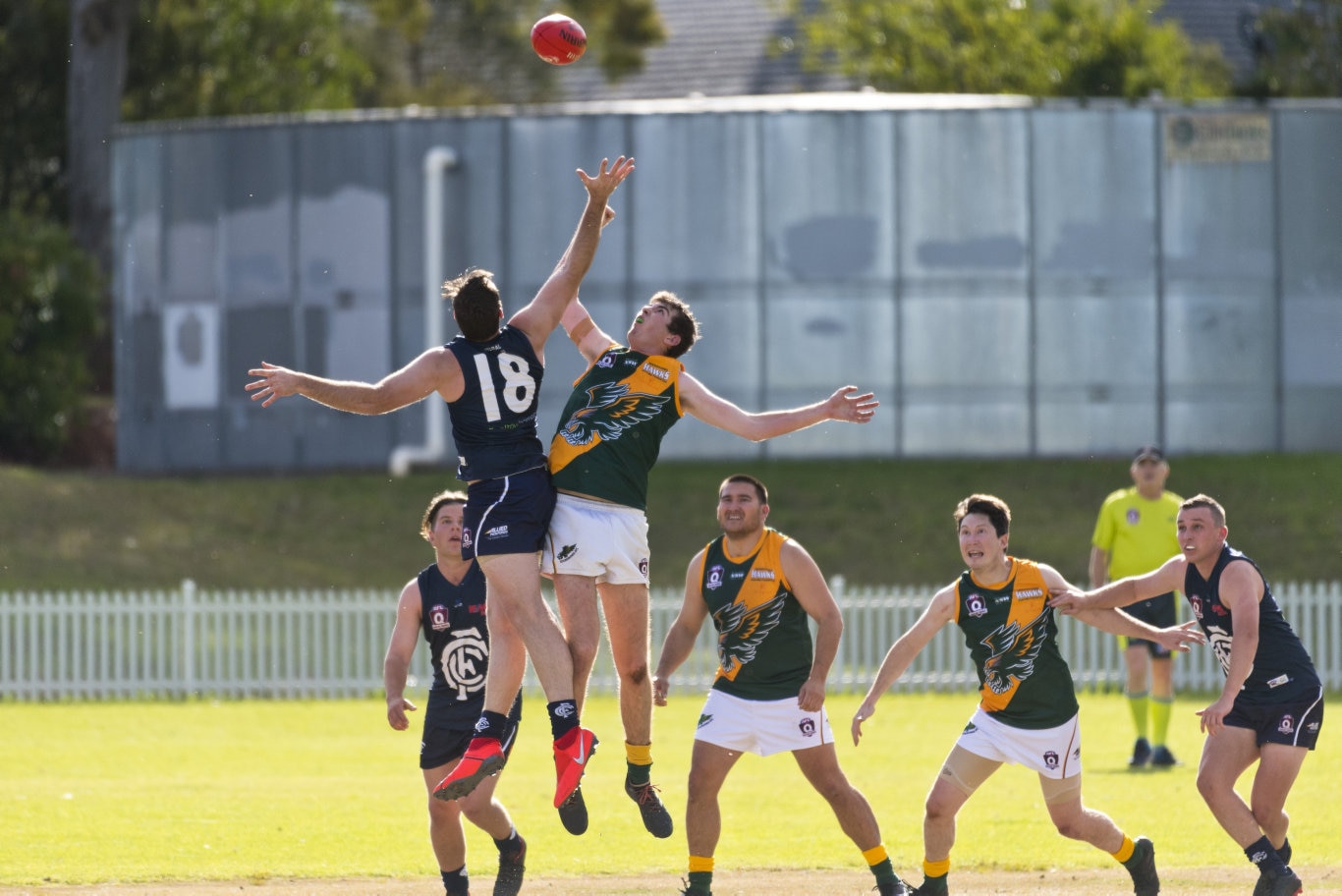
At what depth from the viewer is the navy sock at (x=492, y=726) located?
27.6 ft

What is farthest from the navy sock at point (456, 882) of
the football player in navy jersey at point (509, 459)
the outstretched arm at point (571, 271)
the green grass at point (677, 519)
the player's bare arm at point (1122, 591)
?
the green grass at point (677, 519)

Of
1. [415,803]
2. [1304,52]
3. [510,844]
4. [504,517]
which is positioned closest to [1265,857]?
[510,844]

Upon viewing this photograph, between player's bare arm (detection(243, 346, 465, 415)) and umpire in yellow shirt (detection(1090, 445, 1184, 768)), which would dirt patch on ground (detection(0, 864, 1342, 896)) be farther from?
umpire in yellow shirt (detection(1090, 445, 1184, 768))

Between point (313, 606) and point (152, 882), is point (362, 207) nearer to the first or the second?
point (313, 606)

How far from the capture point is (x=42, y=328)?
32.7 m

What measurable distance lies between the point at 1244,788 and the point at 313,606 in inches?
436

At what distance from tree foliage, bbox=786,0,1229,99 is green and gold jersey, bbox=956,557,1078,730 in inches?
1444

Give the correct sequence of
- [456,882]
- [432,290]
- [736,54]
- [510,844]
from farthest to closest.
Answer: [736,54]
[432,290]
[456,882]
[510,844]

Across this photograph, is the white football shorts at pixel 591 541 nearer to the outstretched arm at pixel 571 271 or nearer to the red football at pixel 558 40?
the outstretched arm at pixel 571 271

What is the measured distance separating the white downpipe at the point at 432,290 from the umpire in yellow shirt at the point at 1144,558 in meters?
16.1

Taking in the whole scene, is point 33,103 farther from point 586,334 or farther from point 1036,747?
point 1036,747

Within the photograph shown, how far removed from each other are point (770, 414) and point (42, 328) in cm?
2699

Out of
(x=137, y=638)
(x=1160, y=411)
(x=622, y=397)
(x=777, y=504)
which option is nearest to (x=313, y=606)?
(x=137, y=638)

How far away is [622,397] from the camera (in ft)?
28.6
